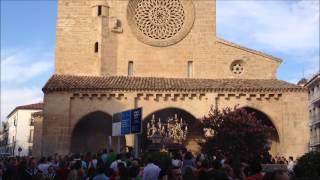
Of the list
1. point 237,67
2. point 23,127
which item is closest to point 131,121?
point 237,67

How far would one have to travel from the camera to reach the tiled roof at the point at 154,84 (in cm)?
2495

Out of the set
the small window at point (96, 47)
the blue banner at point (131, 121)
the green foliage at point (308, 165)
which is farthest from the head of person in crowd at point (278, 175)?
the small window at point (96, 47)

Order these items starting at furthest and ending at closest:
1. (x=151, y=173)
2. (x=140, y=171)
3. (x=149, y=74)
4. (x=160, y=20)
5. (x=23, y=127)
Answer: (x=23, y=127), (x=160, y=20), (x=149, y=74), (x=140, y=171), (x=151, y=173)

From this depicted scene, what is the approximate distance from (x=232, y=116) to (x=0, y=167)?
33.9ft

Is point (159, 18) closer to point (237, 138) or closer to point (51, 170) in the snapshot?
point (237, 138)

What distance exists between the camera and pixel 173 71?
2811cm

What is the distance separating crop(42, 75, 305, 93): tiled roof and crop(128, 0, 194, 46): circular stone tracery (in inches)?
109

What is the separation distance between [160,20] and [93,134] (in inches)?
317

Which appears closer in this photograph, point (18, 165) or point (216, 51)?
point (18, 165)

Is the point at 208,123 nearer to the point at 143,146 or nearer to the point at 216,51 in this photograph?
the point at 143,146

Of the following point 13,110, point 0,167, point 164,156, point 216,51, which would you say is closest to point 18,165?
point 0,167

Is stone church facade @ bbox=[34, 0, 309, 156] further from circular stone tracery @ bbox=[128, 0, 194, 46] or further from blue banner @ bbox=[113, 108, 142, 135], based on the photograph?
blue banner @ bbox=[113, 108, 142, 135]

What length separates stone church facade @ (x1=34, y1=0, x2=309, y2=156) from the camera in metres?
24.9

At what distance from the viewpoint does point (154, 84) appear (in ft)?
84.9
